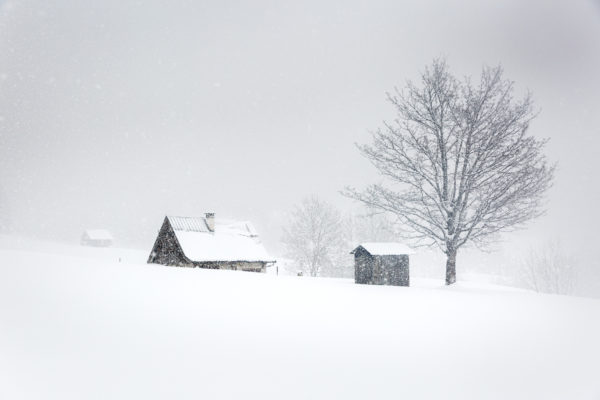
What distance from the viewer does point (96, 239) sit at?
6388cm

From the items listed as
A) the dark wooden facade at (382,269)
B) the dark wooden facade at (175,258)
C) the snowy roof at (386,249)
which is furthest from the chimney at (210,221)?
the snowy roof at (386,249)

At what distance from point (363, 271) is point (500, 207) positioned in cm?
766

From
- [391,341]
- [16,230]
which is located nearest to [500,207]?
[391,341]

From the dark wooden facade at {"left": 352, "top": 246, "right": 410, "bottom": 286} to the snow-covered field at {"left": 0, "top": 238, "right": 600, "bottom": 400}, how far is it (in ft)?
33.1

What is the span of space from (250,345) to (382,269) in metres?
13.7

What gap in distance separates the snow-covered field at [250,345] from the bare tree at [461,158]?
17.6ft

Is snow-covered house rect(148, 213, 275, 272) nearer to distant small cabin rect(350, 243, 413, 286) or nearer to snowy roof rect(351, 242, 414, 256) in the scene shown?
distant small cabin rect(350, 243, 413, 286)

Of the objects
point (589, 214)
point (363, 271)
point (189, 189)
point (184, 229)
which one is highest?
point (189, 189)

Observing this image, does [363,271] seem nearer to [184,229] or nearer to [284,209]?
[184,229]

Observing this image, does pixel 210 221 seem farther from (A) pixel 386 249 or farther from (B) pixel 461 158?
(B) pixel 461 158

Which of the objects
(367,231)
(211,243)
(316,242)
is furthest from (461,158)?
(367,231)

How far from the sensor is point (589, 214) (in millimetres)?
74312

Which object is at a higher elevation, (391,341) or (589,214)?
(589,214)

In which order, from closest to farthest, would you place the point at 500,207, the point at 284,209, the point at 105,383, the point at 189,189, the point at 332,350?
the point at 105,383, the point at 332,350, the point at 500,207, the point at 284,209, the point at 189,189
